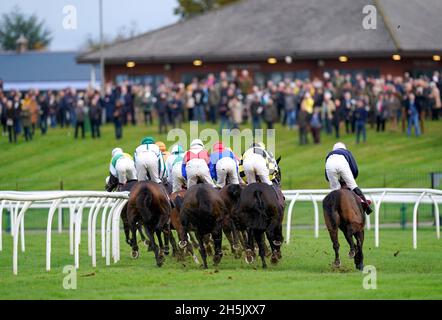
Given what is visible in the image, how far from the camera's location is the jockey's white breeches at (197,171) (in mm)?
17656

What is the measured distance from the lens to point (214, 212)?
1658cm

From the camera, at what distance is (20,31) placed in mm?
75188

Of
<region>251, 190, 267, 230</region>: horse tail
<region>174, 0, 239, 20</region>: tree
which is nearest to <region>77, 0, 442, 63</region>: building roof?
<region>174, 0, 239, 20</region>: tree

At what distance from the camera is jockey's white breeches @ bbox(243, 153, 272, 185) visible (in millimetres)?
17656

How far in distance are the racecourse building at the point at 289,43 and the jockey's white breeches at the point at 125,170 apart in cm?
2419

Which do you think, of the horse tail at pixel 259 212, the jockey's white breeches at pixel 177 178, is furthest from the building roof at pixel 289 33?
the horse tail at pixel 259 212

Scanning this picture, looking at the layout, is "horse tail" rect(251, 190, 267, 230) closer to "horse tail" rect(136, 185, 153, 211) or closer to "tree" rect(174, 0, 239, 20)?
"horse tail" rect(136, 185, 153, 211)

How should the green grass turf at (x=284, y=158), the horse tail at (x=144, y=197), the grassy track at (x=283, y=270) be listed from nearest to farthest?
the grassy track at (x=283, y=270) → the horse tail at (x=144, y=197) → the green grass turf at (x=284, y=158)

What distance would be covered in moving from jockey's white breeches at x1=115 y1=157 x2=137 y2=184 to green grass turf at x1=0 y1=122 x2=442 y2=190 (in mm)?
11345

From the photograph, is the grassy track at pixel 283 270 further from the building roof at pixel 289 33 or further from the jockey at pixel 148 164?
the building roof at pixel 289 33

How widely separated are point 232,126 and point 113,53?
11.3 meters

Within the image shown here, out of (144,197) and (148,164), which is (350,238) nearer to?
(144,197)

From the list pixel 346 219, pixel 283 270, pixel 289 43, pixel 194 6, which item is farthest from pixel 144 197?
pixel 194 6

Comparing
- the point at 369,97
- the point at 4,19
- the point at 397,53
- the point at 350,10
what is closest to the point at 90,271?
the point at 369,97
